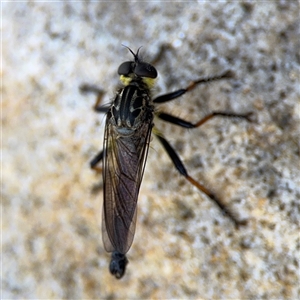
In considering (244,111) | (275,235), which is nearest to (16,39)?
(244,111)

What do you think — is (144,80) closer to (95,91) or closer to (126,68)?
(126,68)

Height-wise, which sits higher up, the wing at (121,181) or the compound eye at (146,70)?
the compound eye at (146,70)

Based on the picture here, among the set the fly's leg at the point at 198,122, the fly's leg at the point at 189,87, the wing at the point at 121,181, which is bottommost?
the wing at the point at 121,181

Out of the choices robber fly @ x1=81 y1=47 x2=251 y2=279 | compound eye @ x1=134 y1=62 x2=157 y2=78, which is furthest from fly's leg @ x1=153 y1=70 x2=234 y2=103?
compound eye @ x1=134 y1=62 x2=157 y2=78

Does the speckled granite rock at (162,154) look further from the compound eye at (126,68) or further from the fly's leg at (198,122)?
the compound eye at (126,68)

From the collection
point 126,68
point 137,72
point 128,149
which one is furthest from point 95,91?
point 128,149

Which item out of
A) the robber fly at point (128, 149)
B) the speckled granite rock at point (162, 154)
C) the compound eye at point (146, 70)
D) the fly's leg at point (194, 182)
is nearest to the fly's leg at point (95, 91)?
the speckled granite rock at point (162, 154)

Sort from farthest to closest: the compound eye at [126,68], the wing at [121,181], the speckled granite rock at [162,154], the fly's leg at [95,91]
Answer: the fly's leg at [95,91], the compound eye at [126,68], the speckled granite rock at [162,154], the wing at [121,181]
